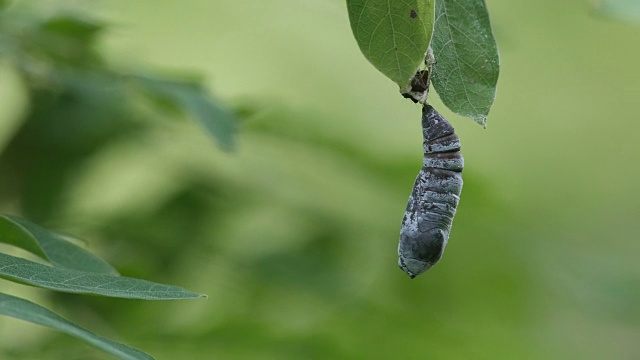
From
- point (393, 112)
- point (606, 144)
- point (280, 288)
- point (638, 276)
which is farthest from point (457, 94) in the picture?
point (606, 144)

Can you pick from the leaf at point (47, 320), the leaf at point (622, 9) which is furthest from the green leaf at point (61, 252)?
the leaf at point (622, 9)

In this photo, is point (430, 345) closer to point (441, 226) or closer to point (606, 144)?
point (441, 226)

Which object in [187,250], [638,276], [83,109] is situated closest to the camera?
[83,109]

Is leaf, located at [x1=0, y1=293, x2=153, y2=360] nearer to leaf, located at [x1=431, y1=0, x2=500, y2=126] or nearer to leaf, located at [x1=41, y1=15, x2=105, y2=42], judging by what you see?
leaf, located at [x1=431, y1=0, x2=500, y2=126]

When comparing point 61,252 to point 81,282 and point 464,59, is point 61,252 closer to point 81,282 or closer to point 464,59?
point 81,282

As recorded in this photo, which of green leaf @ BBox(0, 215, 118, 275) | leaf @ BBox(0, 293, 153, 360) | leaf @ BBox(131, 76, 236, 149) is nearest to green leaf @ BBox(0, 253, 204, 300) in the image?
leaf @ BBox(0, 293, 153, 360)

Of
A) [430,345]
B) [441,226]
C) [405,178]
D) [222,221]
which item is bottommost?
[441,226]
